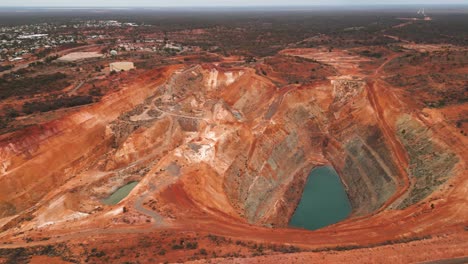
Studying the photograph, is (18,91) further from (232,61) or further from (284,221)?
(284,221)

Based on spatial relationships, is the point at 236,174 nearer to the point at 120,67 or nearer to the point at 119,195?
the point at 119,195

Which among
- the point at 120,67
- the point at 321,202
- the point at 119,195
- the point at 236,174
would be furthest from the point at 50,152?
the point at 321,202

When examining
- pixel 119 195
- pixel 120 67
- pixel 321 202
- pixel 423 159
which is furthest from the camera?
pixel 120 67

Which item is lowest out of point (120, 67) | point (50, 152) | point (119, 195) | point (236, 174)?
point (119, 195)

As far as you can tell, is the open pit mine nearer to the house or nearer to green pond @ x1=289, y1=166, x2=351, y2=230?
green pond @ x1=289, y1=166, x2=351, y2=230

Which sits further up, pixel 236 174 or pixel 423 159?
pixel 423 159

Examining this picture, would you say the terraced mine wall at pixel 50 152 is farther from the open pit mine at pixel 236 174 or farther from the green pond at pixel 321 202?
the green pond at pixel 321 202

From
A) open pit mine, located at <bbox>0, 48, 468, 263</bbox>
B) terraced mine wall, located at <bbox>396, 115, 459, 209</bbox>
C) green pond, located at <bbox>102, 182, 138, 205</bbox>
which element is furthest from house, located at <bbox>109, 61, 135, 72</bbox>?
terraced mine wall, located at <bbox>396, 115, 459, 209</bbox>

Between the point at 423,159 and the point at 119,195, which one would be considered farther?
the point at 423,159
